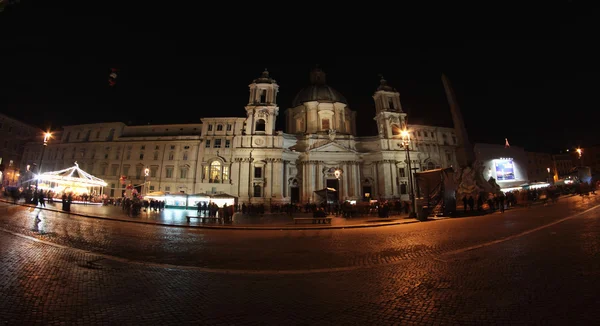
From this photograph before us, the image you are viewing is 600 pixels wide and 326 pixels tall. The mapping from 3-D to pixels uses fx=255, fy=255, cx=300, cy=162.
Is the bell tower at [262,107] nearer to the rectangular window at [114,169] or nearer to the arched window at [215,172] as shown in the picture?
the arched window at [215,172]

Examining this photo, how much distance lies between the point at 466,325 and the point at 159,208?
95.8ft

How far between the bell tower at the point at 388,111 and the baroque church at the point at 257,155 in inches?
7.3

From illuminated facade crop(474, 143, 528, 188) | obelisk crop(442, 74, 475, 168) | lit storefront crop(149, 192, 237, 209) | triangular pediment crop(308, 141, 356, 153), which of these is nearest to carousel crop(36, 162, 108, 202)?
lit storefront crop(149, 192, 237, 209)

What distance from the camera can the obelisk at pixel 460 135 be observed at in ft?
94.9

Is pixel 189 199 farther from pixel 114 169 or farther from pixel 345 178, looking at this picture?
pixel 345 178

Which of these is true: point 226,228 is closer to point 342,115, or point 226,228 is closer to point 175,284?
point 175,284

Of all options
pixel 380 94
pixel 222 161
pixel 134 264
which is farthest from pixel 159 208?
pixel 380 94

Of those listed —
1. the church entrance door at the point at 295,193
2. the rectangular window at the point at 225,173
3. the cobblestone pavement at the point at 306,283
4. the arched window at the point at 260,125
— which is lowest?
the cobblestone pavement at the point at 306,283

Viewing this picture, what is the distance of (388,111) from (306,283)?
151 feet

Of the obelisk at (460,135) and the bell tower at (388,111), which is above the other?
the bell tower at (388,111)

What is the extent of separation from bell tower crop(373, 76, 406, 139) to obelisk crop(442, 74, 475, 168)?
13462 millimetres

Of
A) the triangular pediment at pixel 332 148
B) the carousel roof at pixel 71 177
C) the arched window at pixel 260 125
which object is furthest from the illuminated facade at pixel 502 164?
the carousel roof at pixel 71 177

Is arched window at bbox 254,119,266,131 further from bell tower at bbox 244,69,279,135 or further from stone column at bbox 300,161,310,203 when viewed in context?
stone column at bbox 300,161,310,203

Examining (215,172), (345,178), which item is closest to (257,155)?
(215,172)
